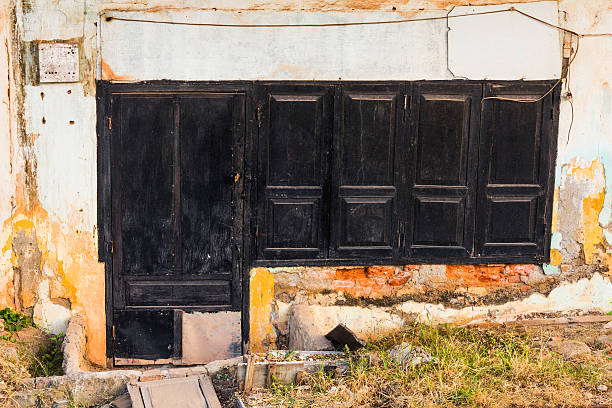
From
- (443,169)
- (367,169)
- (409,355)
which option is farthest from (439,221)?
(409,355)

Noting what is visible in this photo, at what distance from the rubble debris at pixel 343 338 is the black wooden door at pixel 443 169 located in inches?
39.6

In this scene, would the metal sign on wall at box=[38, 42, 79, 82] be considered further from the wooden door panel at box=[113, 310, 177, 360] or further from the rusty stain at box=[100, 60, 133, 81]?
the wooden door panel at box=[113, 310, 177, 360]

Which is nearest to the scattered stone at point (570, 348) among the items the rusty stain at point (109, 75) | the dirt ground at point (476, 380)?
the dirt ground at point (476, 380)

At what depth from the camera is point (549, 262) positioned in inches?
249

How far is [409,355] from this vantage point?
5.28 metres

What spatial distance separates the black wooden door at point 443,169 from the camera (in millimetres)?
6020

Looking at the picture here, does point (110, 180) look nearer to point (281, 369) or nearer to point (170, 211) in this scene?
Answer: point (170, 211)

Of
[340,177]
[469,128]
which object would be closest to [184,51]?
[340,177]

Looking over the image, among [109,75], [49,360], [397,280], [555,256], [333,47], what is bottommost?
[49,360]

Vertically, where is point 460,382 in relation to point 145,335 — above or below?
above

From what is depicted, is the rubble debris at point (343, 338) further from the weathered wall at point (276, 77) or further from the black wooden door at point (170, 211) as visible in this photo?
the black wooden door at point (170, 211)

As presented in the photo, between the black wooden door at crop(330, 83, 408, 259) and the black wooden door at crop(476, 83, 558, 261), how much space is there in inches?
30.2

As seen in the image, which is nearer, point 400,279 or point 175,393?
point 175,393

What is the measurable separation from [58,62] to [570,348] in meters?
4.82
